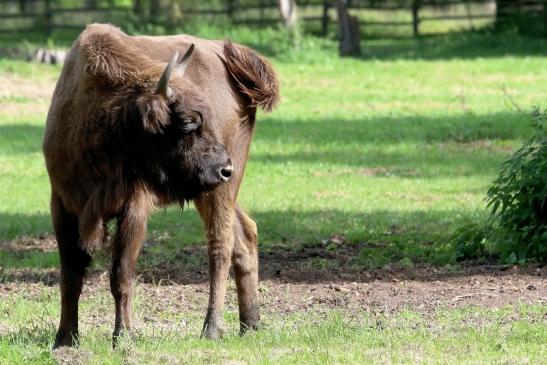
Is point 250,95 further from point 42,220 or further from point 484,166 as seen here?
point 484,166

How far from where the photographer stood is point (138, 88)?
7180 mm

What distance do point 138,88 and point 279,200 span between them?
6906 mm

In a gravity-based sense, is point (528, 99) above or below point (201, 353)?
below

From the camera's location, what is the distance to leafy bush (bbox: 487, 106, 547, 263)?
388 inches

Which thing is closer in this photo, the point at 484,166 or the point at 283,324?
the point at 283,324

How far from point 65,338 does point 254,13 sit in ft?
113

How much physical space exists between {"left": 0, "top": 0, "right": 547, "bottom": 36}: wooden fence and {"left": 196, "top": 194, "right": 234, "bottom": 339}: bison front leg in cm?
2996

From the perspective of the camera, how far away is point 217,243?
7918 millimetres

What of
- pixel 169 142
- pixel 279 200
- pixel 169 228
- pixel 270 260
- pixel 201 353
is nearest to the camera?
pixel 201 353

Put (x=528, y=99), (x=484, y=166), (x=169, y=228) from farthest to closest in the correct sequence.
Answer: (x=528, y=99)
(x=484, y=166)
(x=169, y=228)

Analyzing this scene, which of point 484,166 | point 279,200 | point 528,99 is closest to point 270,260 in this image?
point 279,200

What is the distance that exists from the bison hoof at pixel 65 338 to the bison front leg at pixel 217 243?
92 centimetres

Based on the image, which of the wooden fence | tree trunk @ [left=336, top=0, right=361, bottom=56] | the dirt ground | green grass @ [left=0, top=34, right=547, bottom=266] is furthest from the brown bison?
the wooden fence

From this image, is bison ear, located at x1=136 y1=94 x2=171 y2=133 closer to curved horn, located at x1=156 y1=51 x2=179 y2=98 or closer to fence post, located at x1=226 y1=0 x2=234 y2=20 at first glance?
curved horn, located at x1=156 y1=51 x2=179 y2=98
